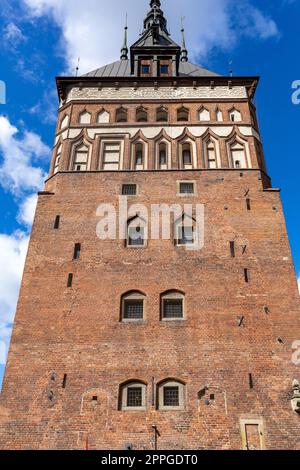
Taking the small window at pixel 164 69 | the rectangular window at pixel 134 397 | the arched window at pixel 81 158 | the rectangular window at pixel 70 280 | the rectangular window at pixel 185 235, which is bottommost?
the rectangular window at pixel 134 397

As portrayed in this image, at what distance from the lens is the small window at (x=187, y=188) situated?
707 inches

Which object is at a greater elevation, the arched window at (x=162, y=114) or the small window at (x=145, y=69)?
the small window at (x=145, y=69)

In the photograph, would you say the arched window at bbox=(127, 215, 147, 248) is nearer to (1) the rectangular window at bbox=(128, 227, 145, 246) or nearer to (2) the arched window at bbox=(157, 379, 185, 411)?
A: (1) the rectangular window at bbox=(128, 227, 145, 246)

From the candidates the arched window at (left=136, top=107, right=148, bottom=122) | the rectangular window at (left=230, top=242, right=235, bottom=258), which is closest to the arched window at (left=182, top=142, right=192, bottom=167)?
the arched window at (left=136, top=107, right=148, bottom=122)

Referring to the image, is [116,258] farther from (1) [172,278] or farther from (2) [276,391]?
(2) [276,391]

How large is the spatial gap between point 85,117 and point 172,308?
32.2 feet

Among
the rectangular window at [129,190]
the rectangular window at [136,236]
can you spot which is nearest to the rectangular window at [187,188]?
the rectangular window at [129,190]

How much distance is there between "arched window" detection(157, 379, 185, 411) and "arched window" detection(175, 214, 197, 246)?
15.7 feet

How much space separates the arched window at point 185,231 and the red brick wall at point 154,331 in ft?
1.36

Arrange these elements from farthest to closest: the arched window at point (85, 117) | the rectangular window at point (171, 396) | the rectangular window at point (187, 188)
→ the arched window at point (85, 117) < the rectangular window at point (187, 188) < the rectangular window at point (171, 396)

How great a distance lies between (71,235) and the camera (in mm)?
16797

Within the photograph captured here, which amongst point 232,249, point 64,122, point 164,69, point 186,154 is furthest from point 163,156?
point 164,69

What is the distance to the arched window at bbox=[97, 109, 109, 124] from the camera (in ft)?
67.9

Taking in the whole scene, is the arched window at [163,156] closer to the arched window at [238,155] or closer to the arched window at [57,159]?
the arched window at [238,155]
